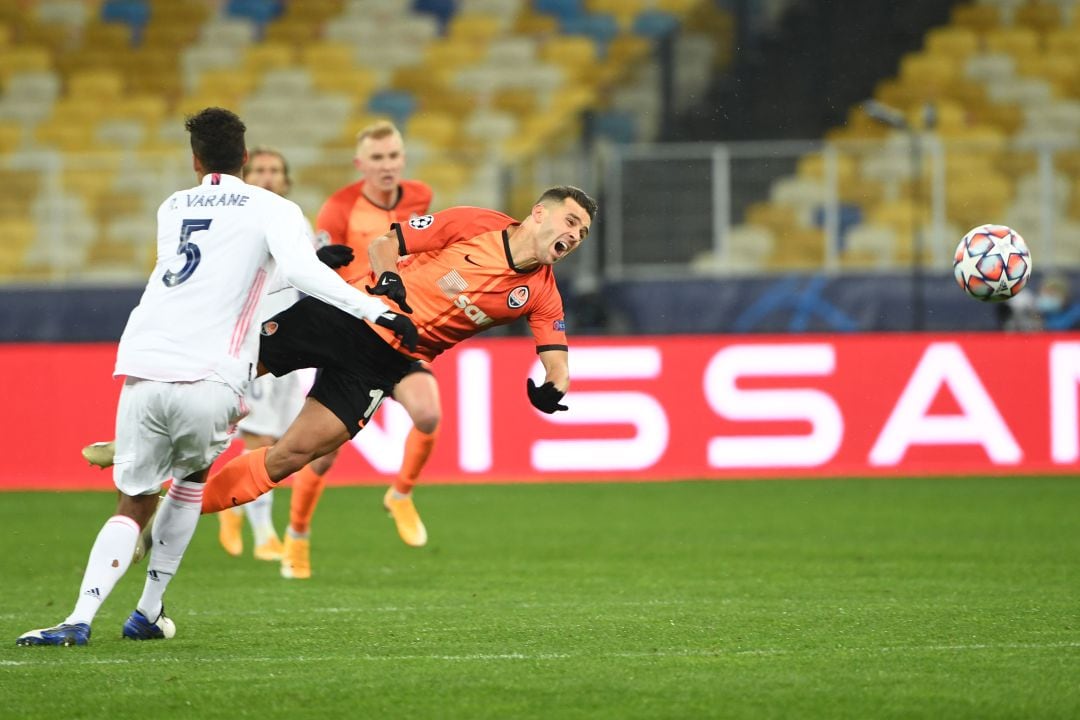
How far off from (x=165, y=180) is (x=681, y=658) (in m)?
12.0

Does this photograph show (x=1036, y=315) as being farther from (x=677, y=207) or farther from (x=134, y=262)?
(x=134, y=262)

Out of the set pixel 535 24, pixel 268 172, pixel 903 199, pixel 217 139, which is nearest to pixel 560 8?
pixel 535 24

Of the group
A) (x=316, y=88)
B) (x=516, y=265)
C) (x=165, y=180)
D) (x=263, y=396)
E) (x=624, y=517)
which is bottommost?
(x=624, y=517)

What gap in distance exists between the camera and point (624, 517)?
38.0 feet

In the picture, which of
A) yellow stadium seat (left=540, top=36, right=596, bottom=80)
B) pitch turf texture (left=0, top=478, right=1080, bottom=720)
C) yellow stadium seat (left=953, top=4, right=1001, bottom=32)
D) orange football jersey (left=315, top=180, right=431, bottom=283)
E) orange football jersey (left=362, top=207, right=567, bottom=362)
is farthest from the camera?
yellow stadium seat (left=540, top=36, right=596, bottom=80)

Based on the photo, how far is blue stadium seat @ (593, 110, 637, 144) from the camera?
1756 cm

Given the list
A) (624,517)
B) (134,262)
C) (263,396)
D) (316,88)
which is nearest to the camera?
(263,396)

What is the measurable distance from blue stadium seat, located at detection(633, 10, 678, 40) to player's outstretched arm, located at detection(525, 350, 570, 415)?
13.9 m

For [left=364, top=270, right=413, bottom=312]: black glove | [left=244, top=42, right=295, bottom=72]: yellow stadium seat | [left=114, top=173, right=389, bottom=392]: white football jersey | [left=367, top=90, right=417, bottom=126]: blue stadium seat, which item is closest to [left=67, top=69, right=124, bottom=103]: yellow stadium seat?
[left=244, top=42, right=295, bottom=72]: yellow stadium seat

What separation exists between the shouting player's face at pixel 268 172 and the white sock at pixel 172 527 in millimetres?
3463

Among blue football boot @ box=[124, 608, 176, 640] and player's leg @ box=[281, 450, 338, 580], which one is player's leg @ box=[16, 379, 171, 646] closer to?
blue football boot @ box=[124, 608, 176, 640]

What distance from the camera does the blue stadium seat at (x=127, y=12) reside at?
851 inches

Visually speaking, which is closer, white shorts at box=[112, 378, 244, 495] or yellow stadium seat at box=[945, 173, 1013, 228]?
white shorts at box=[112, 378, 244, 495]

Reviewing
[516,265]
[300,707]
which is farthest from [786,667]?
[516,265]
